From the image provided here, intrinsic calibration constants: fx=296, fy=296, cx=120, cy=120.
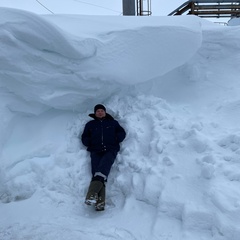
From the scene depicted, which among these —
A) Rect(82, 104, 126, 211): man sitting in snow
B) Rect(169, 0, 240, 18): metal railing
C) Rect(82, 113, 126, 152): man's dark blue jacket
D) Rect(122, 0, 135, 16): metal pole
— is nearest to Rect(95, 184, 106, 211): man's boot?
Rect(82, 104, 126, 211): man sitting in snow

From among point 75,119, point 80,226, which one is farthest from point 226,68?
point 80,226

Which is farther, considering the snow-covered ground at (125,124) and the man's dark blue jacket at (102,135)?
the man's dark blue jacket at (102,135)

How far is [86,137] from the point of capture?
3.70 m

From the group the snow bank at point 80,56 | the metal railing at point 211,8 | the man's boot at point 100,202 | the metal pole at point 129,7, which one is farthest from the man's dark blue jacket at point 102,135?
the metal railing at point 211,8

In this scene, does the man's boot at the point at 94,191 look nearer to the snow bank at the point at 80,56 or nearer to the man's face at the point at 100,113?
the man's face at the point at 100,113

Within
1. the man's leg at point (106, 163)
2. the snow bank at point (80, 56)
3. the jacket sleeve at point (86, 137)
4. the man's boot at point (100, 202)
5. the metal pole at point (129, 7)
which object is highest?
the metal pole at point (129, 7)

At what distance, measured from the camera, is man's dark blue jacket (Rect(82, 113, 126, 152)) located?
3600 millimetres

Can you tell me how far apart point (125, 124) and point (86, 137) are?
1.78 feet

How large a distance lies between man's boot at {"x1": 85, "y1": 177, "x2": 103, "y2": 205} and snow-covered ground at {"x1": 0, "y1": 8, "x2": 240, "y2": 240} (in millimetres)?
165

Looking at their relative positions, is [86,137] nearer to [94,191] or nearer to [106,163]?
[106,163]

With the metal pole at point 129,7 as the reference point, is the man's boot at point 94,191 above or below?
below

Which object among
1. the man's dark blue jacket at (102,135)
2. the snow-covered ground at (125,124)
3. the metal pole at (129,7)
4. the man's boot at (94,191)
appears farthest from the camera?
the metal pole at (129,7)

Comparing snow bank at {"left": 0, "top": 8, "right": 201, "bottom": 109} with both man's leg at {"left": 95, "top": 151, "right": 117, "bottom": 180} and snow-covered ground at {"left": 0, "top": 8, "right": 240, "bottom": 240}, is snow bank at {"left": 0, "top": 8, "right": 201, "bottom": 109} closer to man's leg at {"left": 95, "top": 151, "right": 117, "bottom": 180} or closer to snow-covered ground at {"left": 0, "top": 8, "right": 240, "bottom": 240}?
snow-covered ground at {"left": 0, "top": 8, "right": 240, "bottom": 240}

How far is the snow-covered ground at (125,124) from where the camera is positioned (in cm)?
269
